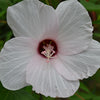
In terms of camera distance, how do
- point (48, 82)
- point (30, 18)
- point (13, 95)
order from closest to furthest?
1. point (30, 18)
2. point (48, 82)
3. point (13, 95)

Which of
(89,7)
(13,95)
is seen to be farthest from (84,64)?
(13,95)

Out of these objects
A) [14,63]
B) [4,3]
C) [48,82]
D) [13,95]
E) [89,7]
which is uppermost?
[4,3]

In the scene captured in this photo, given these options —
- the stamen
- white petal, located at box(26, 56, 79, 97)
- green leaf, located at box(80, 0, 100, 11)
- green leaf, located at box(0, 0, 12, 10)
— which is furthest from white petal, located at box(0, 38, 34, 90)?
green leaf, located at box(80, 0, 100, 11)

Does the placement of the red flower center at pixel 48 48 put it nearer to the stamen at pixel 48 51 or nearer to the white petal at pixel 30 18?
the stamen at pixel 48 51

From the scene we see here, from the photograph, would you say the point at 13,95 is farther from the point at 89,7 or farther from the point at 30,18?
the point at 89,7

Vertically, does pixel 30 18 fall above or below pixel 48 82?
above

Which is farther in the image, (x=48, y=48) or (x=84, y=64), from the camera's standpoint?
(x=48, y=48)

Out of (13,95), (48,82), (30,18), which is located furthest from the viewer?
(13,95)

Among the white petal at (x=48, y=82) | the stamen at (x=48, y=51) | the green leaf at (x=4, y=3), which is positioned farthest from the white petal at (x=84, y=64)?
the green leaf at (x=4, y=3)
